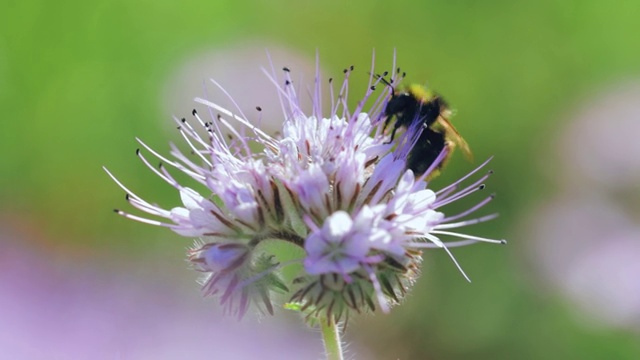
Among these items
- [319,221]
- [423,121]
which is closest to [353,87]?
[423,121]

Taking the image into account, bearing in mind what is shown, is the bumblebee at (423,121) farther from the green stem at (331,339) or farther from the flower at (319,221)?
the green stem at (331,339)

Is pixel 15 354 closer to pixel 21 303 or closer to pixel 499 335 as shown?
pixel 21 303

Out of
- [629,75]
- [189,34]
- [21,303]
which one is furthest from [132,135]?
[629,75]

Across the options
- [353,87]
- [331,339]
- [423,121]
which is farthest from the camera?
[353,87]

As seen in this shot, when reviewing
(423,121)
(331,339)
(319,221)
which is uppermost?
(423,121)

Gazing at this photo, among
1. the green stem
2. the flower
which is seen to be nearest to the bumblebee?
the flower

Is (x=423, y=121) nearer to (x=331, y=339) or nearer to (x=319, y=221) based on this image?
(x=319, y=221)

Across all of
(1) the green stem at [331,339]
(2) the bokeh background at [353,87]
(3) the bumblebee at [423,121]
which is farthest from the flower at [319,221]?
(2) the bokeh background at [353,87]
